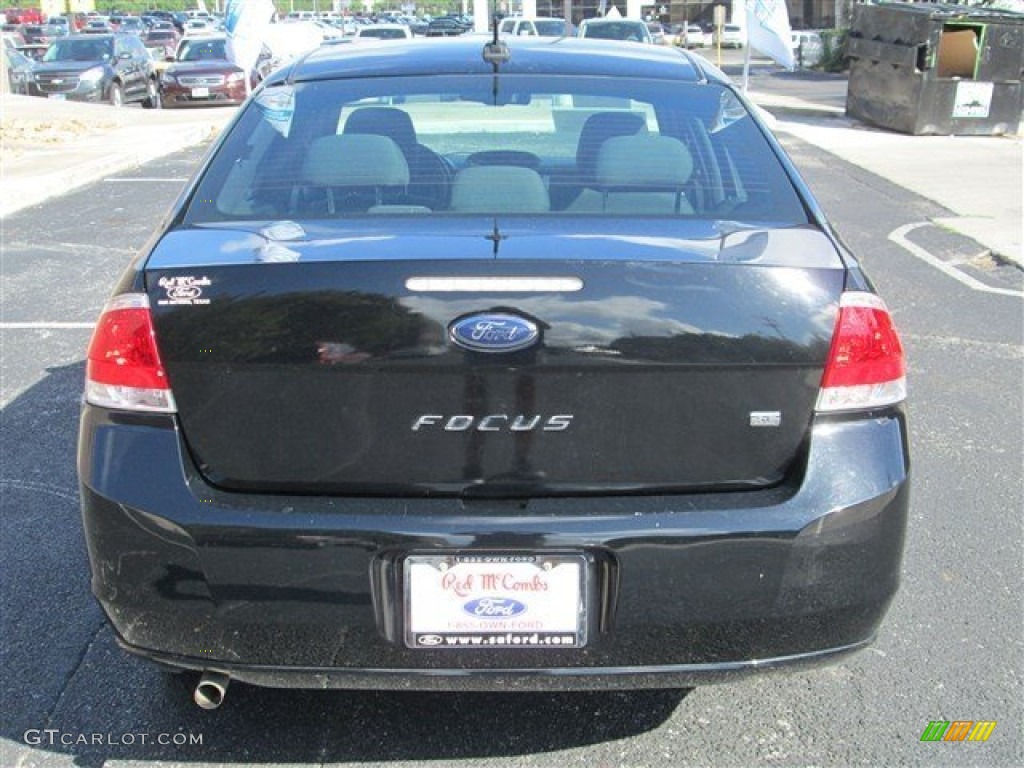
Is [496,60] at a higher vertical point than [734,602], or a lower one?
higher

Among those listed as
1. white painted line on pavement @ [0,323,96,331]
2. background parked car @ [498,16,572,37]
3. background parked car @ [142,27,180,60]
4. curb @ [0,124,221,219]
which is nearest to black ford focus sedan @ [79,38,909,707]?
white painted line on pavement @ [0,323,96,331]

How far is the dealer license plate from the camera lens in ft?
7.44

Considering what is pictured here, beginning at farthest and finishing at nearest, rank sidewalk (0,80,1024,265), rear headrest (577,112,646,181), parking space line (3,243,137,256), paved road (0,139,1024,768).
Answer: sidewalk (0,80,1024,265), parking space line (3,243,137,256), rear headrest (577,112,646,181), paved road (0,139,1024,768)

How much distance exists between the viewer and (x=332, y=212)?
2.79 m

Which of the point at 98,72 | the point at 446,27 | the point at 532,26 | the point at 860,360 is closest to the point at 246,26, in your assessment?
the point at 98,72

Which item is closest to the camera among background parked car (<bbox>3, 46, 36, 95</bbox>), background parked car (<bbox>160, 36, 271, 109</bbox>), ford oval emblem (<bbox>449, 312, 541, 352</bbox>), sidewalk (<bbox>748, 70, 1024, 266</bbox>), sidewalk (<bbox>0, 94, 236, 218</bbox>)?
ford oval emblem (<bbox>449, 312, 541, 352</bbox>)

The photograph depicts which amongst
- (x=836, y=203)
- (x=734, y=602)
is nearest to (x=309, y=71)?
(x=734, y=602)

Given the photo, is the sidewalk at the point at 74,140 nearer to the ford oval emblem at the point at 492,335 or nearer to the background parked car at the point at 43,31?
the ford oval emblem at the point at 492,335

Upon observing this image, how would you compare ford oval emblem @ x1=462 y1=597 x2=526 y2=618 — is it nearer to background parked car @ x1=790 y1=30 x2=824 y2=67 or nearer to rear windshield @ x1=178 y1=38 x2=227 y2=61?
rear windshield @ x1=178 y1=38 x2=227 y2=61

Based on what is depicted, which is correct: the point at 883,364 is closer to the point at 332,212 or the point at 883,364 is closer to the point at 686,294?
the point at 686,294

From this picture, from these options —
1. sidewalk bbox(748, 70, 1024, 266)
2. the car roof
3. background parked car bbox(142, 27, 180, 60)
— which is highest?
the car roof

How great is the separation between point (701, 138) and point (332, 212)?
3.60 ft

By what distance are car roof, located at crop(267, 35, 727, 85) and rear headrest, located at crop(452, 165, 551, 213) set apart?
0.50m

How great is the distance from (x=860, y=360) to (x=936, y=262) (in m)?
6.53
